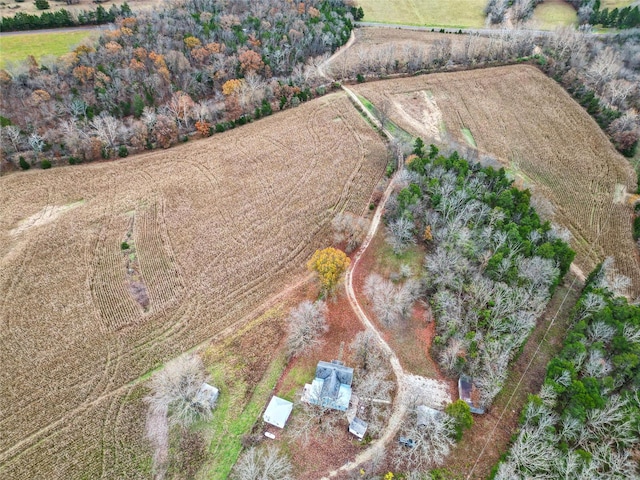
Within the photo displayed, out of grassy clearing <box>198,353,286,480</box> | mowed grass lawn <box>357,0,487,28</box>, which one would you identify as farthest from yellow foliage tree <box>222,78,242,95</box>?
mowed grass lawn <box>357,0,487,28</box>

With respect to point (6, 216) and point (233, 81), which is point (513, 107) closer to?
point (233, 81)

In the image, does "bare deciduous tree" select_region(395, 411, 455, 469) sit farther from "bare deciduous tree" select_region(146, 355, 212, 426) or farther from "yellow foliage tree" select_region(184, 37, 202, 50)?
"yellow foliage tree" select_region(184, 37, 202, 50)

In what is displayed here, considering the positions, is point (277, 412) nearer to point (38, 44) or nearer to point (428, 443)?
point (428, 443)

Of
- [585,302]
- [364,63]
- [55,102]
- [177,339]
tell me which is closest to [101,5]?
[55,102]

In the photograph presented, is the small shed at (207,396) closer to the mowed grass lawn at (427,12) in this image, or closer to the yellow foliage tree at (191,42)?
the yellow foliage tree at (191,42)

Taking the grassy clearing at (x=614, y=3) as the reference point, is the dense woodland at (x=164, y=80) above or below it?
below

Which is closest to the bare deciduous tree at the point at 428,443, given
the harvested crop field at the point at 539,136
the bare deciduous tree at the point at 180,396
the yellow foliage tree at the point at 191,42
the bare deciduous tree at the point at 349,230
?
the bare deciduous tree at the point at 180,396
